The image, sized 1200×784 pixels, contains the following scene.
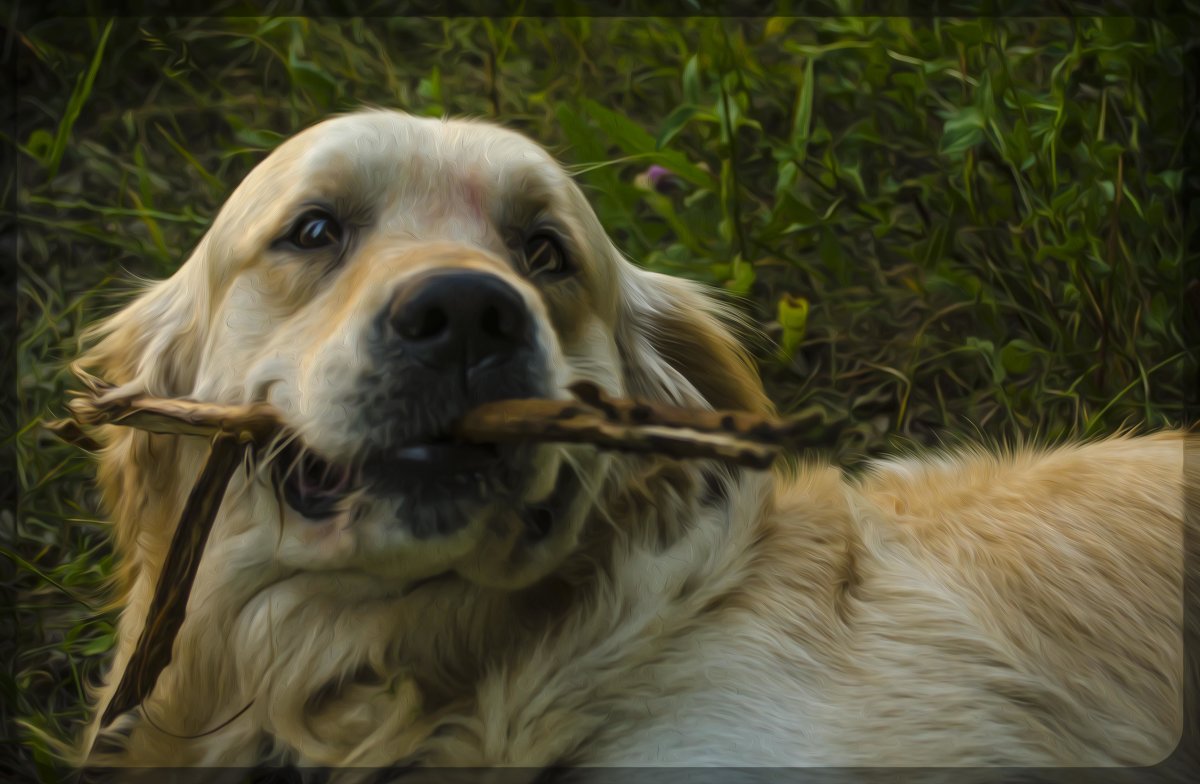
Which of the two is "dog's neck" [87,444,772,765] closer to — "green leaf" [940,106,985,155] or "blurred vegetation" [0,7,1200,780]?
"blurred vegetation" [0,7,1200,780]

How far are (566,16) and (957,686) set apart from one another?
1.22m

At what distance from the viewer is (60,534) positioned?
2033 mm

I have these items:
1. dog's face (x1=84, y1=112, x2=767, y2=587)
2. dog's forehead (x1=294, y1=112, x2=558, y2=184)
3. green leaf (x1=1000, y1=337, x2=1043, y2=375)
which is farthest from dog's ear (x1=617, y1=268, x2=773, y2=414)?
green leaf (x1=1000, y1=337, x2=1043, y2=375)

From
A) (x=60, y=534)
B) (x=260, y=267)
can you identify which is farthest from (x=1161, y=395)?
(x=60, y=534)

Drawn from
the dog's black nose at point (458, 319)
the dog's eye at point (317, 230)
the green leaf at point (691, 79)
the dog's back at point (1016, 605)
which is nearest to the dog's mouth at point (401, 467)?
the dog's black nose at point (458, 319)

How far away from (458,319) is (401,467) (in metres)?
0.20

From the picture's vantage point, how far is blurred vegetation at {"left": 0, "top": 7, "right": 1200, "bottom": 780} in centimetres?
199

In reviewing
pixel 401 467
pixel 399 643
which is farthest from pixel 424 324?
pixel 399 643

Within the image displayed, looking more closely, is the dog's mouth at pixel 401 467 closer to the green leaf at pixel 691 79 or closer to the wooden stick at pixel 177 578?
the wooden stick at pixel 177 578

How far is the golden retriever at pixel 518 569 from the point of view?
5.05 ft

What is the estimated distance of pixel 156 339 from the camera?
1.85m

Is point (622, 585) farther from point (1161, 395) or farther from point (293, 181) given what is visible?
point (1161, 395)

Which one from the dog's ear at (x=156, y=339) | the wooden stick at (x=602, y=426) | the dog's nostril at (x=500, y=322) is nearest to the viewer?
the wooden stick at (x=602, y=426)

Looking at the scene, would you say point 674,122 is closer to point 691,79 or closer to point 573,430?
point 691,79
